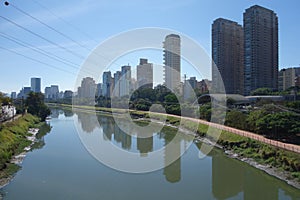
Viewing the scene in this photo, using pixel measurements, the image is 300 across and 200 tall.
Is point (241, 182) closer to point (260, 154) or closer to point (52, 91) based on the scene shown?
point (260, 154)

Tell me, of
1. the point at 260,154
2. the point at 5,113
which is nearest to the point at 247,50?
the point at 260,154

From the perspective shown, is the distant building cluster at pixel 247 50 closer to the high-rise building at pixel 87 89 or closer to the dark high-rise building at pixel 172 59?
the dark high-rise building at pixel 172 59

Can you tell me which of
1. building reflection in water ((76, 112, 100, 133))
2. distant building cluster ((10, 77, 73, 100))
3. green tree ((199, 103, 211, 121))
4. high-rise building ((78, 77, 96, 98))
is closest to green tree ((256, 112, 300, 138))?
green tree ((199, 103, 211, 121))

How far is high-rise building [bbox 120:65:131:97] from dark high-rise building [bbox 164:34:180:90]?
340 cm

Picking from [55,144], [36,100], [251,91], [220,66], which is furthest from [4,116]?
[251,91]

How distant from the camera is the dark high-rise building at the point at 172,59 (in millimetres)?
13591

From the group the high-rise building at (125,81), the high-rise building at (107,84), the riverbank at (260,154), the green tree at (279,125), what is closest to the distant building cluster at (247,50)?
the high-rise building at (125,81)

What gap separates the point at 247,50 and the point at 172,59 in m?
10.0

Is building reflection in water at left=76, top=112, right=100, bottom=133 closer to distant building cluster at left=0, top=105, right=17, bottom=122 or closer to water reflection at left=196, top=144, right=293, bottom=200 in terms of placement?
distant building cluster at left=0, top=105, right=17, bottom=122

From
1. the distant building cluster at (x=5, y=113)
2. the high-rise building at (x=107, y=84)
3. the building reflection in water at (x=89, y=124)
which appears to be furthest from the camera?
the high-rise building at (x=107, y=84)

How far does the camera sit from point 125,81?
2523 cm

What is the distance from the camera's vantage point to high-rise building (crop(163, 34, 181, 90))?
13.6 metres

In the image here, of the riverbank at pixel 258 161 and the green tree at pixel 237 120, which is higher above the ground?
the green tree at pixel 237 120

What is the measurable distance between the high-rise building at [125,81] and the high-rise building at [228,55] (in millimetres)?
6960
